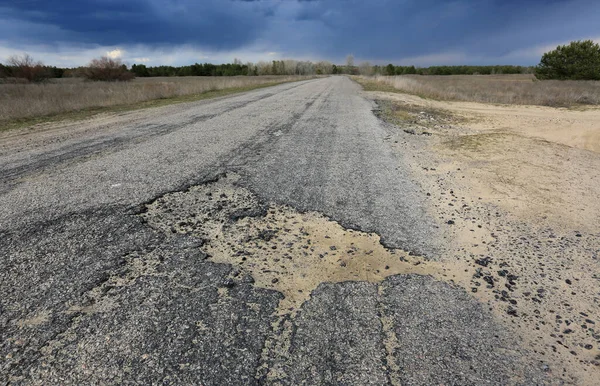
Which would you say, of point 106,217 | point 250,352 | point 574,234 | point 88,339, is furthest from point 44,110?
point 574,234

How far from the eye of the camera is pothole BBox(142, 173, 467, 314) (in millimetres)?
2668

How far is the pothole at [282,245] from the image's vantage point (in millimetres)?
2668

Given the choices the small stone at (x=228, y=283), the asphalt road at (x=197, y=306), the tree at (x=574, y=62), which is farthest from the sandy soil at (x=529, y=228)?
the tree at (x=574, y=62)

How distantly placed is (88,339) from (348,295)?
1757 millimetres

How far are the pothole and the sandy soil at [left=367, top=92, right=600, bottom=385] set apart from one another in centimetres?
48

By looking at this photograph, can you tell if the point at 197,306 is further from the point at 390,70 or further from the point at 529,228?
the point at 390,70

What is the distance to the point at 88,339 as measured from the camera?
6.38ft

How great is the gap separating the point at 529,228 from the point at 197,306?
12.0 ft

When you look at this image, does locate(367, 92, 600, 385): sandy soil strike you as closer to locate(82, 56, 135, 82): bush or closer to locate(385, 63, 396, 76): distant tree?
locate(82, 56, 135, 82): bush

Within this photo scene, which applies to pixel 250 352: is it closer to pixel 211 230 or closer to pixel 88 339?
pixel 88 339

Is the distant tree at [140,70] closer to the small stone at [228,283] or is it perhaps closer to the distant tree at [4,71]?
the distant tree at [4,71]

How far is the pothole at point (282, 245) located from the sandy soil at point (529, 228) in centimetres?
48

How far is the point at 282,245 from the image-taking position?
311 centimetres

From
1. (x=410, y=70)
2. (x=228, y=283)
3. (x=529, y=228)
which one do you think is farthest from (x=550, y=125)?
(x=410, y=70)
